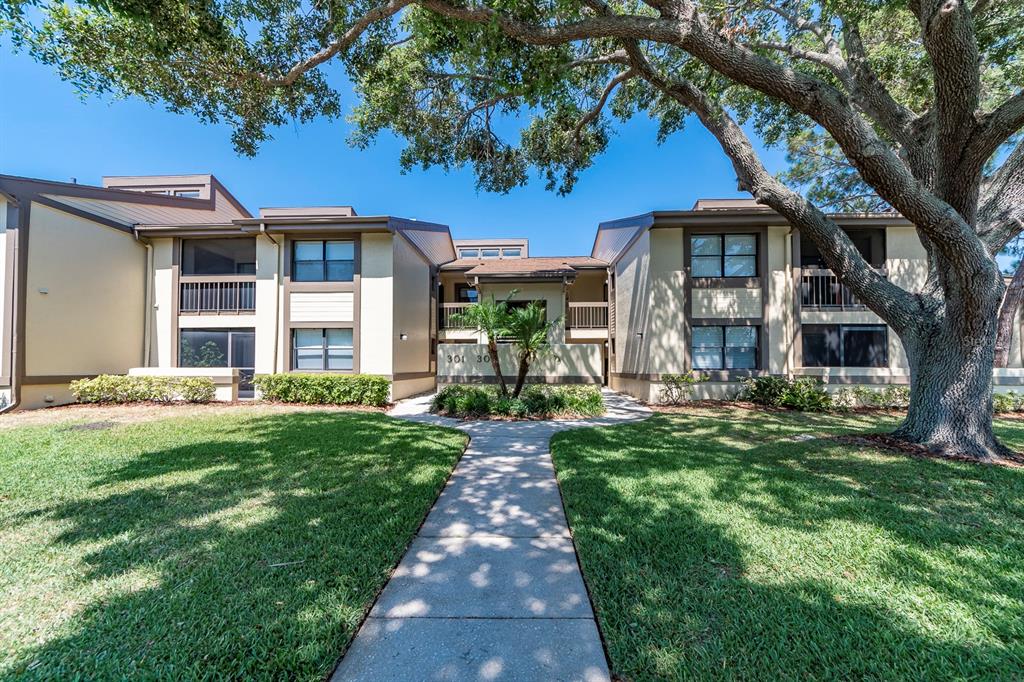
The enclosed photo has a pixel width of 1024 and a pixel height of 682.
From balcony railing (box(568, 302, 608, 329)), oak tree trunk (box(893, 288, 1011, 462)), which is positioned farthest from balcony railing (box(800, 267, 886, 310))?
balcony railing (box(568, 302, 608, 329))

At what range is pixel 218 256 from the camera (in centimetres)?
1438

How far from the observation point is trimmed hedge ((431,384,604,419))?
32.4ft

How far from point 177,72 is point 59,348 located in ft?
29.6

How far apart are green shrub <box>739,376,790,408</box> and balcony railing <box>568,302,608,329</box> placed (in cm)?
660

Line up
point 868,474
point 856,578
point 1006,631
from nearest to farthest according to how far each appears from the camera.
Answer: point 1006,631 < point 856,578 < point 868,474

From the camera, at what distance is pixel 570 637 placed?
2.27 m

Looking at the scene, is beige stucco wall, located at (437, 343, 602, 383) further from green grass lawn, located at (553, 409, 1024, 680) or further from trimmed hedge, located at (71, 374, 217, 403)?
green grass lawn, located at (553, 409, 1024, 680)

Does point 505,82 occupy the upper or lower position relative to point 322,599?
upper

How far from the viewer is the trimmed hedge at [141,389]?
35.5ft

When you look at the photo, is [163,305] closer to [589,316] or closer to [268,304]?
[268,304]

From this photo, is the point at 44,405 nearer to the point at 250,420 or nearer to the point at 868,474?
the point at 250,420

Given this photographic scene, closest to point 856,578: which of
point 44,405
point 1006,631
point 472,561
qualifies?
point 1006,631

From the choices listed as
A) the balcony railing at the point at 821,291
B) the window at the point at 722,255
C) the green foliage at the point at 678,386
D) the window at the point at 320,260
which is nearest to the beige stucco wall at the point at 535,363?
the green foliage at the point at 678,386

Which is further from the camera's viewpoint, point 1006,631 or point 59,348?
point 59,348
